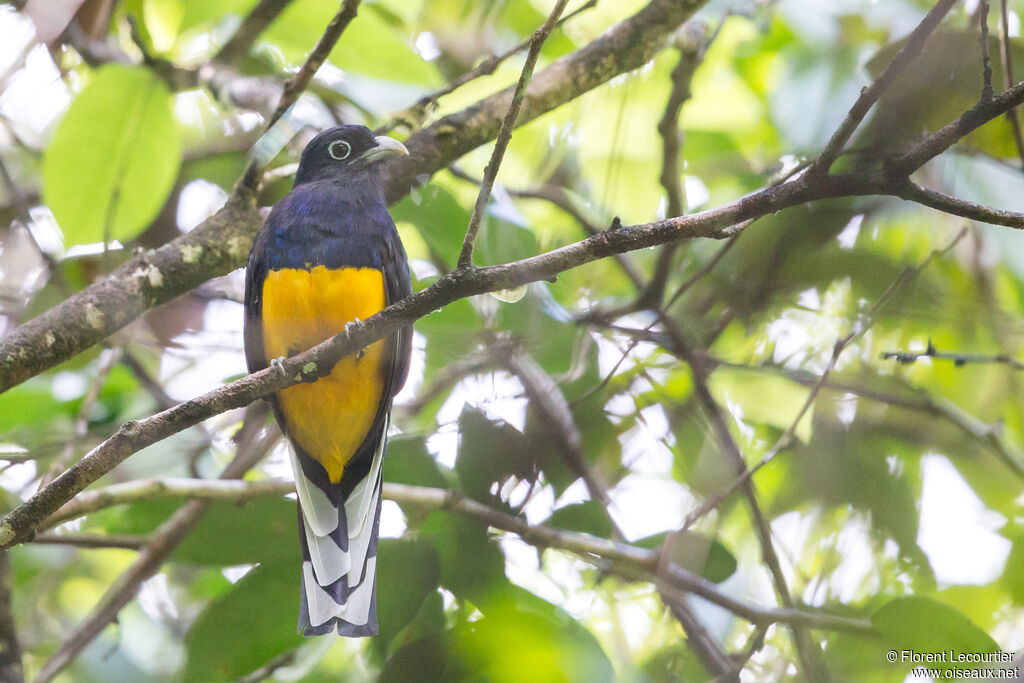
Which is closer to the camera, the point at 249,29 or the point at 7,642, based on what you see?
the point at 7,642

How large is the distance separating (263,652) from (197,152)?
2.56m

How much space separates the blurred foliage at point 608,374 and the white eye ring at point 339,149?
0.18 metres

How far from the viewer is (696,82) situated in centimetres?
442

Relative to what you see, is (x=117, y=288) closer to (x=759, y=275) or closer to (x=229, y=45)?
(x=229, y=45)

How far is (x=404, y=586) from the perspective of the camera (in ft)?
9.52

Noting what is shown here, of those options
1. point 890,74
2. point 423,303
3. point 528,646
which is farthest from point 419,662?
point 890,74

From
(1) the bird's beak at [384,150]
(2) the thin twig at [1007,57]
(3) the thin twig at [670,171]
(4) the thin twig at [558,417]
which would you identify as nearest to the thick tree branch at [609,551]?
(4) the thin twig at [558,417]

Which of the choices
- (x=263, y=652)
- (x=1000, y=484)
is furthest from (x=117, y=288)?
(x=1000, y=484)

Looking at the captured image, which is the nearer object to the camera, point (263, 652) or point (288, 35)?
point (263, 652)

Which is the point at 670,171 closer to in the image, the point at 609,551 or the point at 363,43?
the point at 363,43

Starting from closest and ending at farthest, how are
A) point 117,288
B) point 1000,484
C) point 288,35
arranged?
point 117,288 < point 1000,484 < point 288,35

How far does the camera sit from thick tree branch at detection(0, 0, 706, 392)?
2674 mm

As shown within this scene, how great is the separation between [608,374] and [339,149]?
1490 millimetres

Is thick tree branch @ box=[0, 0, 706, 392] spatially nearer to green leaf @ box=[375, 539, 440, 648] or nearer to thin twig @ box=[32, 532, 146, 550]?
thin twig @ box=[32, 532, 146, 550]
